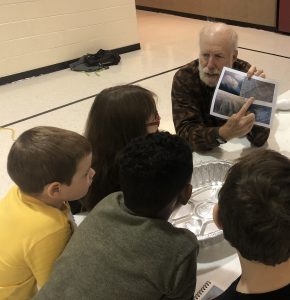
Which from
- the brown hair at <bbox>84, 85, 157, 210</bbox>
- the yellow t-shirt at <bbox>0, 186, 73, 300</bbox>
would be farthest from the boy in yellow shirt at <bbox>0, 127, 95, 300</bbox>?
the brown hair at <bbox>84, 85, 157, 210</bbox>

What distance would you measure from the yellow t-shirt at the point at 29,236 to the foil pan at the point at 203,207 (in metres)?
0.36

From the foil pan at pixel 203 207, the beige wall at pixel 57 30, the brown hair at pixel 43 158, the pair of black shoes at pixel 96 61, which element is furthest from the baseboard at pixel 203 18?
the brown hair at pixel 43 158

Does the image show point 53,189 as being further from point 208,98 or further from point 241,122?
point 208,98

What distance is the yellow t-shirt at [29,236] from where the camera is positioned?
1.01 meters

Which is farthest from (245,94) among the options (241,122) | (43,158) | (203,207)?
(43,158)

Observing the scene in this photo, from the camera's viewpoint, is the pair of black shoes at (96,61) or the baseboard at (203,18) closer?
the pair of black shoes at (96,61)

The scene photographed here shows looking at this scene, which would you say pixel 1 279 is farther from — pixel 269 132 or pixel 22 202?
pixel 269 132

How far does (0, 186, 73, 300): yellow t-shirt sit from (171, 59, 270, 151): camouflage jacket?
80cm

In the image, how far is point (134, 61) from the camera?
12.9ft

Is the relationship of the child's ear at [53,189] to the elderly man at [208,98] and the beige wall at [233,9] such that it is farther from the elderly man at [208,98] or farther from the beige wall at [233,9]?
the beige wall at [233,9]

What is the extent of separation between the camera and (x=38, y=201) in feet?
3.48

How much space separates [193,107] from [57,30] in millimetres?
2443

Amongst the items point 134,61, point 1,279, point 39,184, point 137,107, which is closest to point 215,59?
point 137,107

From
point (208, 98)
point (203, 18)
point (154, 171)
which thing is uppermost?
point (154, 171)
